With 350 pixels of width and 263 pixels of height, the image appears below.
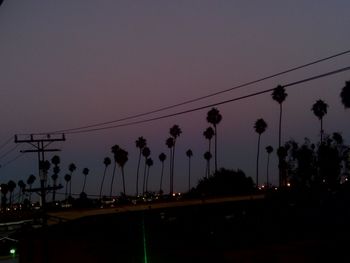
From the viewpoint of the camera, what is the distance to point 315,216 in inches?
1216

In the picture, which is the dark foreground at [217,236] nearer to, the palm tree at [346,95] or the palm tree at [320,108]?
the palm tree at [346,95]

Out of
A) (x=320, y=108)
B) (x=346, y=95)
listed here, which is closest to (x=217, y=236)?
(x=346, y=95)

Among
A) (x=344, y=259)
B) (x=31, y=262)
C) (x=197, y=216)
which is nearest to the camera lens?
(x=344, y=259)

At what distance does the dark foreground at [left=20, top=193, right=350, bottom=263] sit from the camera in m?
25.6

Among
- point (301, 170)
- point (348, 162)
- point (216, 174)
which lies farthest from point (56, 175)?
point (348, 162)

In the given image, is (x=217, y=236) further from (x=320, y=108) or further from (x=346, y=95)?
(x=320, y=108)

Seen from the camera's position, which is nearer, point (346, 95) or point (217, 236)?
point (217, 236)

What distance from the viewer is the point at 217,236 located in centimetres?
2919

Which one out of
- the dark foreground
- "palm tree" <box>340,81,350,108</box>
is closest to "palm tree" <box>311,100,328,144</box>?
"palm tree" <box>340,81,350,108</box>

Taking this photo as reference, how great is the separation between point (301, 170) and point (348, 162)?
476 inches

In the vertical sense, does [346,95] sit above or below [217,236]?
above

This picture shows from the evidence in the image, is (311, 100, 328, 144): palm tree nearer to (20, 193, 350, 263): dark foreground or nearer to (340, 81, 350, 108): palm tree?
(340, 81, 350, 108): palm tree

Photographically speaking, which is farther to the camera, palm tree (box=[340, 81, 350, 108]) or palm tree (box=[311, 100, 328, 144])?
palm tree (box=[311, 100, 328, 144])

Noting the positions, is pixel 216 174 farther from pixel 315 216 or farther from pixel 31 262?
pixel 315 216
